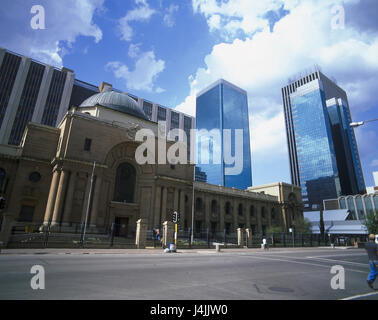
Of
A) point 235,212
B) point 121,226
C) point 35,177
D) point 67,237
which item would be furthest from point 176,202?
point 35,177

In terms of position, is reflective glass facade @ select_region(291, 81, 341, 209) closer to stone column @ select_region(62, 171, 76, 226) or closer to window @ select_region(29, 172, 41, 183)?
stone column @ select_region(62, 171, 76, 226)

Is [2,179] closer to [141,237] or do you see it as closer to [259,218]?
[141,237]

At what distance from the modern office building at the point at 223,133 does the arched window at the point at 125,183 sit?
95.6m

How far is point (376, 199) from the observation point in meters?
75.1

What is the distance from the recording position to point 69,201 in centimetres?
2798

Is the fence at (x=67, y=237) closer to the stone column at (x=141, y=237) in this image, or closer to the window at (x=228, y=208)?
the stone column at (x=141, y=237)

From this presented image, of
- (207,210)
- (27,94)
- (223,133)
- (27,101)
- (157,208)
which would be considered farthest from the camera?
(223,133)

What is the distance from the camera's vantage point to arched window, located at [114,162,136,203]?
32969 millimetres

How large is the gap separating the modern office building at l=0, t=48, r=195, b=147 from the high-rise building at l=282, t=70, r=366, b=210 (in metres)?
106

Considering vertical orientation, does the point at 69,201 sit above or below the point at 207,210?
below

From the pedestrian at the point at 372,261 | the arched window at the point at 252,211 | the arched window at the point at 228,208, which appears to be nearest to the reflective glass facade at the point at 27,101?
the arched window at the point at 228,208

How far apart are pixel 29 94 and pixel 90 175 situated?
4586 cm

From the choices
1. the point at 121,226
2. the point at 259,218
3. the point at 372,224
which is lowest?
the point at 121,226
